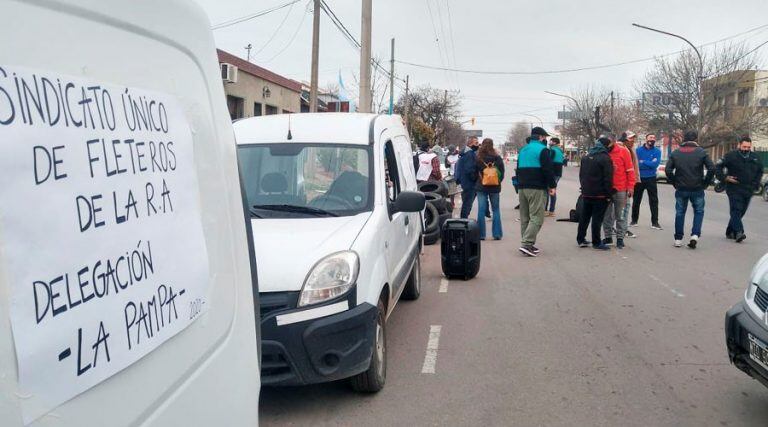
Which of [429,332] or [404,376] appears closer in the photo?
[404,376]

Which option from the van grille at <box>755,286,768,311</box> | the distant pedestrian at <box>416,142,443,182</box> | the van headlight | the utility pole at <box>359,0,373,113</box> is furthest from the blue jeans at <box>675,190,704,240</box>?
the utility pole at <box>359,0,373,113</box>

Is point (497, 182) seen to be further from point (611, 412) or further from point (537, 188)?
point (611, 412)

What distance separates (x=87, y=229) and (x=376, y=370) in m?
3.66

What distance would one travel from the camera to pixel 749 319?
4.19 m

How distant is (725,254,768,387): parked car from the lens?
13.0 feet

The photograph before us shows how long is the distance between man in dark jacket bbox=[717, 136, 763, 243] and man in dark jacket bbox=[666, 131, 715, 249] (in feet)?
2.54

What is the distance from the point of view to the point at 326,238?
15.1 feet

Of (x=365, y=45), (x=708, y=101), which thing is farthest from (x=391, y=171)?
(x=708, y=101)

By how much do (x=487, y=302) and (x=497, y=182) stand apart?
14.4 ft

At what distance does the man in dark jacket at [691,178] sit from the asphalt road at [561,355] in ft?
4.41

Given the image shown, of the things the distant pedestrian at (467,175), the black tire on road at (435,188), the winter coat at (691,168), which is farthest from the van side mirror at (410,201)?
the winter coat at (691,168)

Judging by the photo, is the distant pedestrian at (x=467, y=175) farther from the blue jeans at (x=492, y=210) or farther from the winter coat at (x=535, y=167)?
the winter coat at (x=535, y=167)

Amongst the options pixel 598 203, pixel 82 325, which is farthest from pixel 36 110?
pixel 598 203

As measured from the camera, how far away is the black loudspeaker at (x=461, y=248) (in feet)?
28.0
